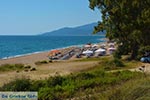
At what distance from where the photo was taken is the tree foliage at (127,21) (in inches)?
1701

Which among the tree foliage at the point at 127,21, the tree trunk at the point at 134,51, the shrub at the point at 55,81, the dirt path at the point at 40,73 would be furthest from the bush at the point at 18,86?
the tree trunk at the point at 134,51

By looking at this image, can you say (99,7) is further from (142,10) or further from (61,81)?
(61,81)

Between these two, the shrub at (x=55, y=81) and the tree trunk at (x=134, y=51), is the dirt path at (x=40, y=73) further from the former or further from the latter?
the tree trunk at (x=134, y=51)

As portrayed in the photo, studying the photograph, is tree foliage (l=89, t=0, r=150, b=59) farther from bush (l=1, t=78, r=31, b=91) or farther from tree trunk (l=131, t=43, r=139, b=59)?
bush (l=1, t=78, r=31, b=91)

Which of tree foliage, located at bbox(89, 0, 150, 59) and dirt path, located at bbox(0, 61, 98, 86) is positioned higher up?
tree foliage, located at bbox(89, 0, 150, 59)

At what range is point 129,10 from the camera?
45062 millimetres

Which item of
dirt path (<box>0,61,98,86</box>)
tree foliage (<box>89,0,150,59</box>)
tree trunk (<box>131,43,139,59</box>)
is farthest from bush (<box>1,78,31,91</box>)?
tree trunk (<box>131,43,139,59</box>)

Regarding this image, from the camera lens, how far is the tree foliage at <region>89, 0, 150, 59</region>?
142 ft

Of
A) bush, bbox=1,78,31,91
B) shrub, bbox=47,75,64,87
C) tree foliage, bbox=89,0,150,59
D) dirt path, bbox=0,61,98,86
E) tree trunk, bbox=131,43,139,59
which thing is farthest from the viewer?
tree trunk, bbox=131,43,139,59

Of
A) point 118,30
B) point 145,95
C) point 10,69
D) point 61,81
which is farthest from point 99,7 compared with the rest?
point 145,95

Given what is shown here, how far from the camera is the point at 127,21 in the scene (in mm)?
45375

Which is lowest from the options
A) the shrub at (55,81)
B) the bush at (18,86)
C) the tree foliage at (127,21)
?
the shrub at (55,81)

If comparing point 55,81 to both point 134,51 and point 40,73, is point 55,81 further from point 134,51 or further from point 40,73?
point 134,51

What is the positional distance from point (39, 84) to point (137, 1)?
25290 millimetres
